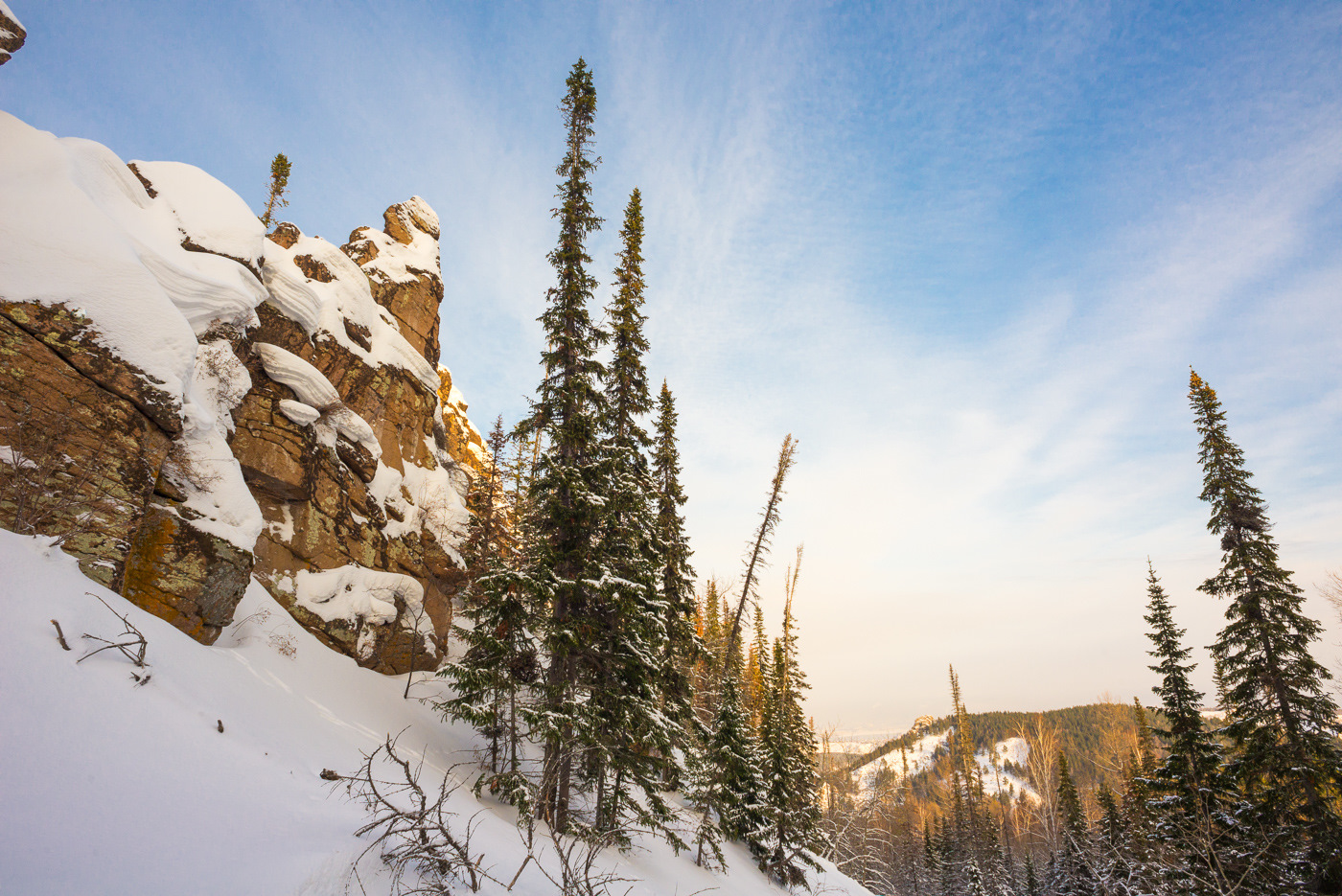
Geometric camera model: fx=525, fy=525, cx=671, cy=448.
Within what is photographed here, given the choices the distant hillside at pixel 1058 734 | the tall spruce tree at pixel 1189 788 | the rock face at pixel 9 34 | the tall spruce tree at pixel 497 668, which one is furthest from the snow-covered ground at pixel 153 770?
the distant hillside at pixel 1058 734

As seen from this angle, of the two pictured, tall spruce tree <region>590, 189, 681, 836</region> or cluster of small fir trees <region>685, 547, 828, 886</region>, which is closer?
tall spruce tree <region>590, 189, 681, 836</region>

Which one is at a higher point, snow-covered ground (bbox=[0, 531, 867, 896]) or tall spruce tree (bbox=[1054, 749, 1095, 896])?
snow-covered ground (bbox=[0, 531, 867, 896])

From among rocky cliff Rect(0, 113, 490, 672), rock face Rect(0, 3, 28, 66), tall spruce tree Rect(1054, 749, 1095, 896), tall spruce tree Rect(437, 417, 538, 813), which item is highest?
rock face Rect(0, 3, 28, 66)

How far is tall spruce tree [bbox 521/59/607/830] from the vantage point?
11781 mm

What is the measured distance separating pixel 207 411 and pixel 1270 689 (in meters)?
34.4

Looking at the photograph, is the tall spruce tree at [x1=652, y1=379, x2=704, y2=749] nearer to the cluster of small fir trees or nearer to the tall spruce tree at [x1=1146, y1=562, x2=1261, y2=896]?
the cluster of small fir trees

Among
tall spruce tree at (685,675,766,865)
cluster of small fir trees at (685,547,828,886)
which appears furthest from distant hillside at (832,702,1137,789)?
tall spruce tree at (685,675,766,865)

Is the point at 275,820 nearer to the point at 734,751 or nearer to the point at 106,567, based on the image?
the point at 106,567

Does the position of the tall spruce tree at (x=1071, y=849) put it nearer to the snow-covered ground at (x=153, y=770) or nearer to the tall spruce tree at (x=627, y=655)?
the tall spruce tree at (x=627, y=655)

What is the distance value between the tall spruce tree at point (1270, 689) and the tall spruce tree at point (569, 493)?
23.4 metres

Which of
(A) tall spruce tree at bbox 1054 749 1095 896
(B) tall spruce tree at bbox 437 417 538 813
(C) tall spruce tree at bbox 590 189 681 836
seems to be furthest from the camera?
(A) tall spruce tree at bbox 1054 749 1095 896

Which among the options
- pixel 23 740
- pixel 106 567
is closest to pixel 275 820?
pixel 23 740

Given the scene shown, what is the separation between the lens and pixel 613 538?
1413 centimetres

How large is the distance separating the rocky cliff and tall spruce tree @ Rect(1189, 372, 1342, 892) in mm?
29993
